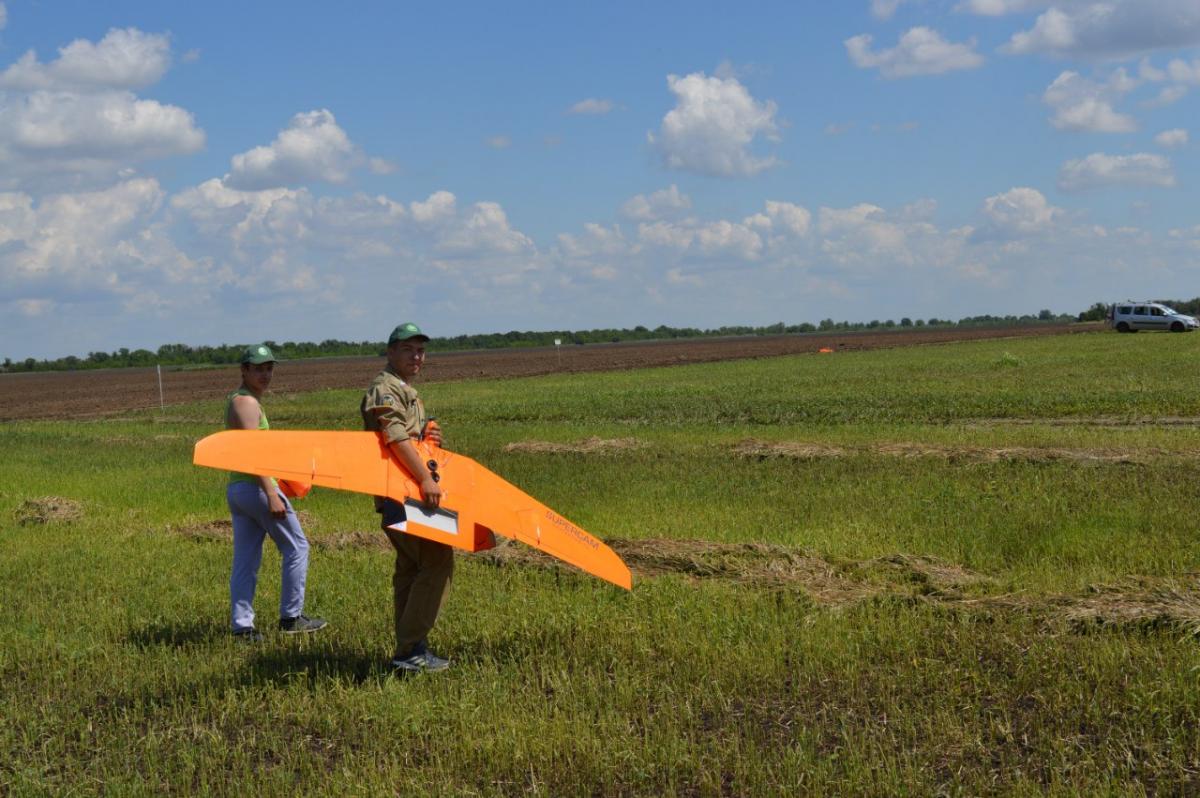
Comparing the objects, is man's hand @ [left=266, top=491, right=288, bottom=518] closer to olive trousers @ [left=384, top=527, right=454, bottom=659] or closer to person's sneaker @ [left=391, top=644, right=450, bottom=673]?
olive trousers @ [left=384, top=527, right=454, bottom=659]

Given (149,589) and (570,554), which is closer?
(570,554)

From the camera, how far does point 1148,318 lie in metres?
63.0

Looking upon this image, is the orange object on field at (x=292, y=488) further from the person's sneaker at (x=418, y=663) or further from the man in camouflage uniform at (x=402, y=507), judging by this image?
the person's sneaker at (x=418, y=663)

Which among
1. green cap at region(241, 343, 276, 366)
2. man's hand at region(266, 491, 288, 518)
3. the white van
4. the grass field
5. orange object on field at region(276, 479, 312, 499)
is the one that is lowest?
the grass field

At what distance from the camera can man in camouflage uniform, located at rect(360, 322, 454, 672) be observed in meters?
6.64

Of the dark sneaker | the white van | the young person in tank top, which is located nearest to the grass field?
the dark sneaker

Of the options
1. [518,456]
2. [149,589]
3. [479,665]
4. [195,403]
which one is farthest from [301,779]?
[195,403]

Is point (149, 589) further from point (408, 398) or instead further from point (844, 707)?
point (844, 707)

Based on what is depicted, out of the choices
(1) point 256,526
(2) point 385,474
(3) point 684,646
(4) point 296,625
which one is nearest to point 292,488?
(1) point 256,526

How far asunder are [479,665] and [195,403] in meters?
39.0

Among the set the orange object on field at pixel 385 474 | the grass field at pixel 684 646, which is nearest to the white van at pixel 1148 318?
the grass field at pixel 684 646

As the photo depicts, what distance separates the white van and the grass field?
51.4 meters

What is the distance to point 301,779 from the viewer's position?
18.0 feet

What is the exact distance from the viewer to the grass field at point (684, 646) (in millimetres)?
5438
